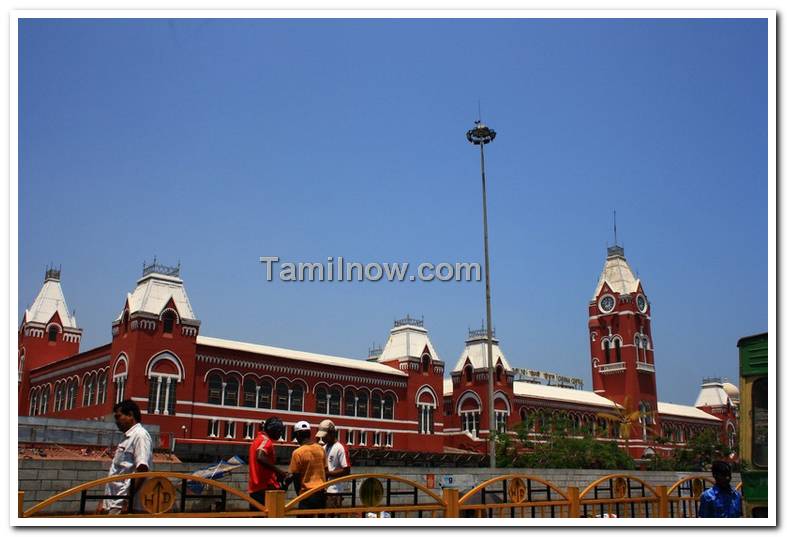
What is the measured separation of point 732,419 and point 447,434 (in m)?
35.5

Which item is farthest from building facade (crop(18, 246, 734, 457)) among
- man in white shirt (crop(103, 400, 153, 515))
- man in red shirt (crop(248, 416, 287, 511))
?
man in white shirt (crop(103, 400, 153, 515))

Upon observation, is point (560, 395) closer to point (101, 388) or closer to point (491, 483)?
point (101, 388)

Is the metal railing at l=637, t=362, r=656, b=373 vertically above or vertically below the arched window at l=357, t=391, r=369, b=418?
above

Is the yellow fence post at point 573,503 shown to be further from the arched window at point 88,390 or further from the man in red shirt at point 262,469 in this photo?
the arched window at point 88,390

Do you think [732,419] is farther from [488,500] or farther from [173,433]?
[488,500]

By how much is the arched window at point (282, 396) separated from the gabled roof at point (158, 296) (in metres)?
6.23

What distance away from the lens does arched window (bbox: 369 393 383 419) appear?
45125mm

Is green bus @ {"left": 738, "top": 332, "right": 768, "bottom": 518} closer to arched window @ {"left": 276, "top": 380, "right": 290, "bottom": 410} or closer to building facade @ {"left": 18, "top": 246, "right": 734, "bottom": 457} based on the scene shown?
building facade @ {"left": 18, "top": 246, "right": 734, "bottom": 457}

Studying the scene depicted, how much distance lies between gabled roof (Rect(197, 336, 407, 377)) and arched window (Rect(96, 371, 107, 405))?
16.0 feet

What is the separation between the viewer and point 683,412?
68250 millimetres

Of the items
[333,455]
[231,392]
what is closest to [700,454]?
[231,392]

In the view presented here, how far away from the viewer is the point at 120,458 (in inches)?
271

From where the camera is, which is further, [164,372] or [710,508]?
[164,372]
